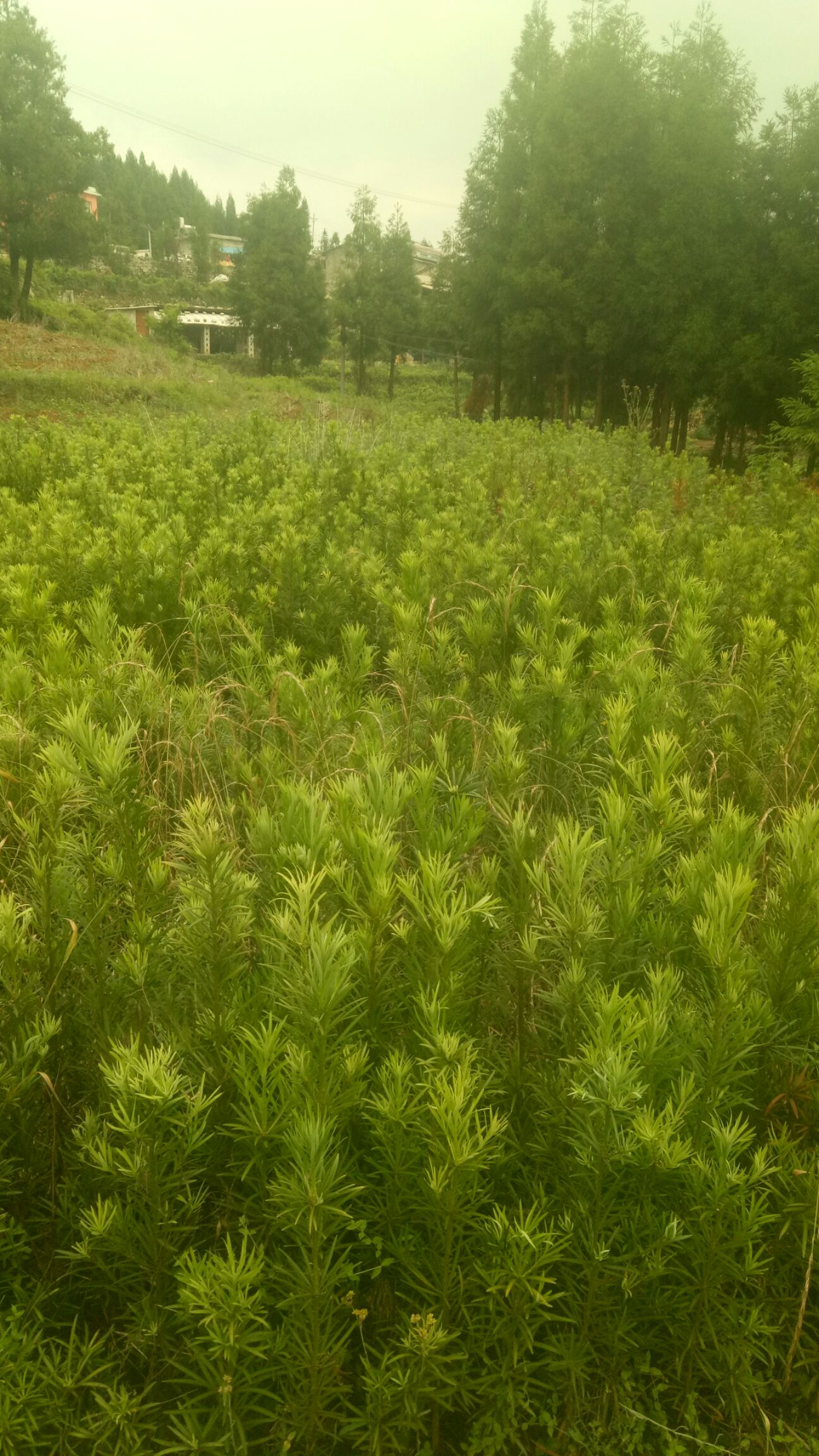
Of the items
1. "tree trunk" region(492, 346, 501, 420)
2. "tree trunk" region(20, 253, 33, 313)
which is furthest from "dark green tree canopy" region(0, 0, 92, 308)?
"tree trunk" region(492, 346, 501, 420)

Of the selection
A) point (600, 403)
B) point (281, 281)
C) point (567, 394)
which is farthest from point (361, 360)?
point (600, 403)

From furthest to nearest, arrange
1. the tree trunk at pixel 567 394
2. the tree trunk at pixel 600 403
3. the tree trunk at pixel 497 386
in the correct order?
the tree trunk at pixel 497 386 < the tree trunk at pixel 600 403 < the tree trunk at pixel 567 394

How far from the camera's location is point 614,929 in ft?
5.25

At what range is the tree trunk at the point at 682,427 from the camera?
25.9 meters

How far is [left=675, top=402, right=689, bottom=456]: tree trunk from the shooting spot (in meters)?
25.9

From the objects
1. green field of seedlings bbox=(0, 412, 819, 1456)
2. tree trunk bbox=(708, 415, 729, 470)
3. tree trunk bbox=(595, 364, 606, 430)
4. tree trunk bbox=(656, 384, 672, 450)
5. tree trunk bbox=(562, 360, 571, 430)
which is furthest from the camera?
tree trunk bbox=(595, 364, 606, 430)

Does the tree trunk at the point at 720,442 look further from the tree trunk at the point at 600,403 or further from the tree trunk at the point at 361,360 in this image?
the tree trunk at the point at 361,360

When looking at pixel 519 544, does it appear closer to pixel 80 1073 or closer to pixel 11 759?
pixel 11 759

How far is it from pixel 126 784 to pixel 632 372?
31416 millimetres

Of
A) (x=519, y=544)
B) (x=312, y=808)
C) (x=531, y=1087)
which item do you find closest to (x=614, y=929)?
(x=531, y=1087)

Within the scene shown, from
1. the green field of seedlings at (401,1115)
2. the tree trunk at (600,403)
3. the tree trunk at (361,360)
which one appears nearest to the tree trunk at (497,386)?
the tree trunk at (600,403)

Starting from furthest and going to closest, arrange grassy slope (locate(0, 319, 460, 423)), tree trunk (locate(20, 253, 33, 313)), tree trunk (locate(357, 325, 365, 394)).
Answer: tree trunk (locate(357, 325, 365, 394)), tree trunk (locate(20, 253, 33, 313)), grassy slope (locate(0, 319, 460, 423))

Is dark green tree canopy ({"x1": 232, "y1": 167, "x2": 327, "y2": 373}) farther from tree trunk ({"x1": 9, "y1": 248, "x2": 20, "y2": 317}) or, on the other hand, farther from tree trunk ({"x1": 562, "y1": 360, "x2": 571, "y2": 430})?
tree trunk ({"x1": 562, "y1": 360, "x2": 571, "y2": 430})

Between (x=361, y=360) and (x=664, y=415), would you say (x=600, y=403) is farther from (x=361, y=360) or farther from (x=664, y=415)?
(x=361, y=360)
